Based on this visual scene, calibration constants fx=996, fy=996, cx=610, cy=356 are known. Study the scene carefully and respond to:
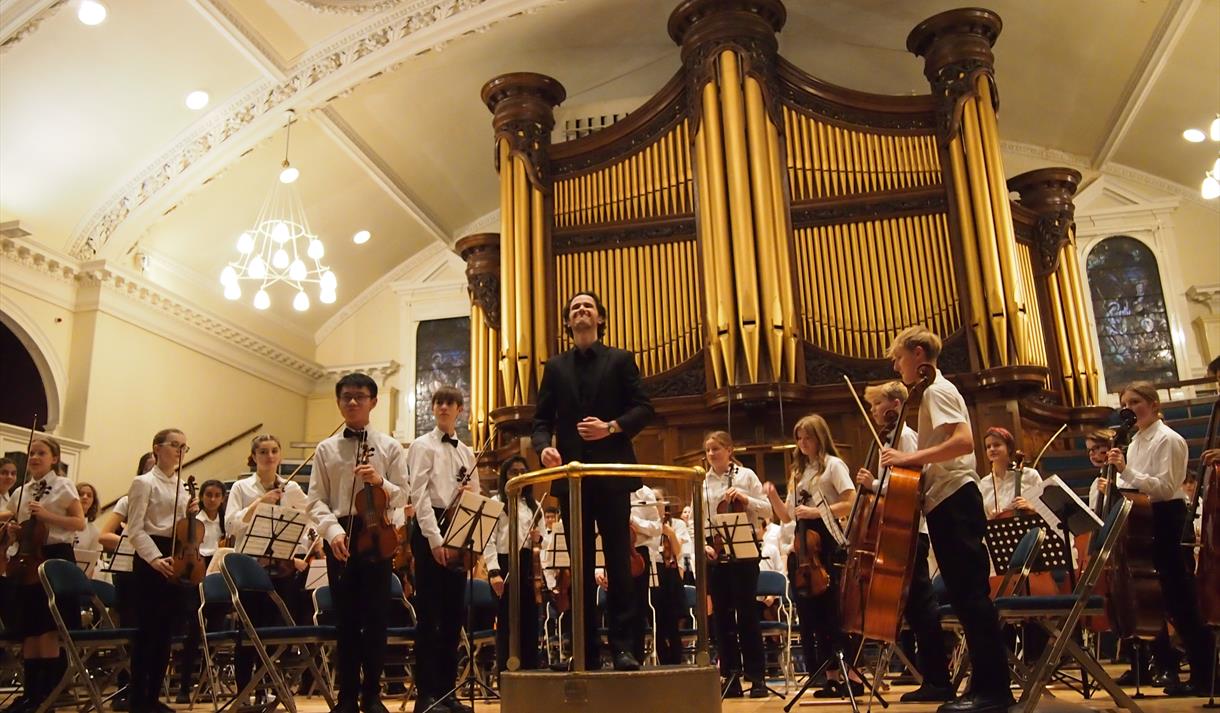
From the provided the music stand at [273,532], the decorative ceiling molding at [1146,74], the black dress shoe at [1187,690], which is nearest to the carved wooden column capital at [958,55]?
the decorative ceiling molding at [1146,74]

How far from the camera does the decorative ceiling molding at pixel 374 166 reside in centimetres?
1188

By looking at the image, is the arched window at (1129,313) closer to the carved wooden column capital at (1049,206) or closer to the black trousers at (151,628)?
the carved wooden column capital at (1049,206)

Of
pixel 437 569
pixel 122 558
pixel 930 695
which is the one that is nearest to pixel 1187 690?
pixel 930 695

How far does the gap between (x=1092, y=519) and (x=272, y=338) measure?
12429 millimetres

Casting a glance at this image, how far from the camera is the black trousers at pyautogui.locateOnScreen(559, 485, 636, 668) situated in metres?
3.85

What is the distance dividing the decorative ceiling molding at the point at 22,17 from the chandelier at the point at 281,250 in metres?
2.57

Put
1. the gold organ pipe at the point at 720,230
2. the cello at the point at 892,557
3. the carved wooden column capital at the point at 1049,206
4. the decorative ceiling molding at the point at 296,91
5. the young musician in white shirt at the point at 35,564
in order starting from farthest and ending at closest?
the carved wooden column capital at the point at 1049,206 → the decorative ceiling molding at the point at 296,91 → the gold organ pipe at the point at 720,230 → the young musician in white shirt at the point at 35,564 → the cello at the point at 892,557

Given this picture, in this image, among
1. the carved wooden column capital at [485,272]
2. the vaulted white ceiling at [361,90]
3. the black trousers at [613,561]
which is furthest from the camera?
the carved wooden column capital at [485,272]

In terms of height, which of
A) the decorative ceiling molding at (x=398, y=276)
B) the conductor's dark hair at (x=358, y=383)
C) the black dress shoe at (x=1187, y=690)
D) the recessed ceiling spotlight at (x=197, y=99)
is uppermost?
the recessed ceiling spotlight at (x=197, y=99)

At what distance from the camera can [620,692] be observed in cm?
323

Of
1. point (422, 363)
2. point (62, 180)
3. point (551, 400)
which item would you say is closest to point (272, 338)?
point (422, 363)

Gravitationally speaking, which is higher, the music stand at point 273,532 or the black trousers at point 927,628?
the music stand at point 273,532

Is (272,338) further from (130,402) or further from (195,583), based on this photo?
(195,583)

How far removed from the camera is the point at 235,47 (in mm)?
10195
